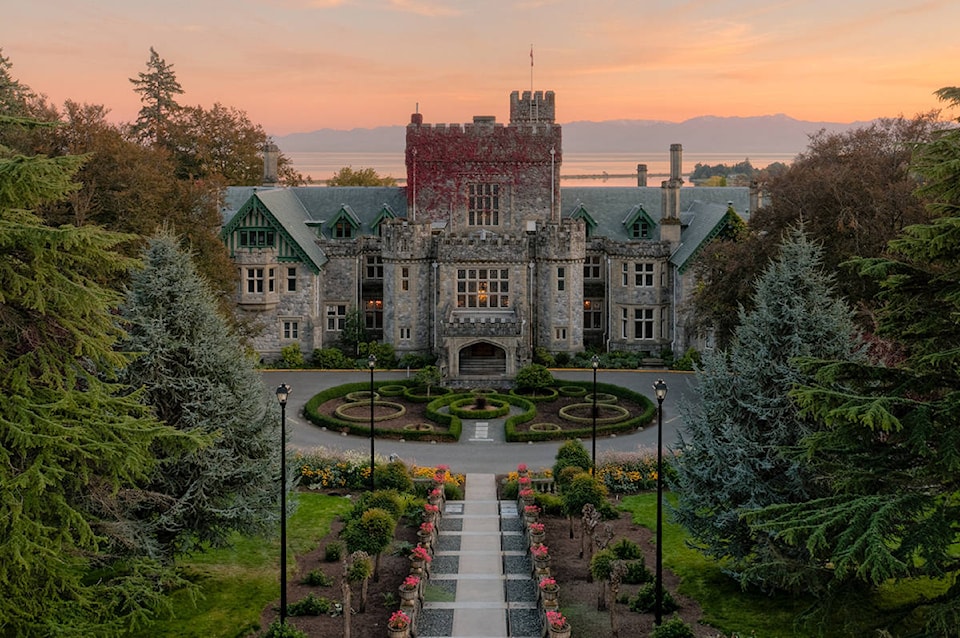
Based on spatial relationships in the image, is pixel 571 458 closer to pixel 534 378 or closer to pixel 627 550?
pixel 627 550

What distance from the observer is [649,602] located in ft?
63.5

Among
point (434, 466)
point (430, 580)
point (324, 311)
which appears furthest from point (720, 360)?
point (324, 311)

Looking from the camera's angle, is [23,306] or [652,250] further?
[652,250]

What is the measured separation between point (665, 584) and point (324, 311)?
1385 inches

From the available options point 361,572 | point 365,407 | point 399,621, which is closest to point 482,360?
point 365,407

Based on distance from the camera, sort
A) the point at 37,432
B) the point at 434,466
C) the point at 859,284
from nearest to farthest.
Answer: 1. the point at 37,432
2. the point at 859,284
3. the point at 434,466

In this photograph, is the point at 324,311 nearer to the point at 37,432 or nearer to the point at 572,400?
the point at 572,400

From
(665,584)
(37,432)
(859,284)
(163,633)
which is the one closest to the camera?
(37,432)

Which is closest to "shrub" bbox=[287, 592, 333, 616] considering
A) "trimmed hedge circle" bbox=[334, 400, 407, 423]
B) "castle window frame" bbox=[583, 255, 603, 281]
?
"trimmed hedge circle" bbox=[334, 400, 407, 423]

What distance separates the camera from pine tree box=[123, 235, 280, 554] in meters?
18.9

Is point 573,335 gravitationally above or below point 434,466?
above

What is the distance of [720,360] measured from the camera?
19.5m

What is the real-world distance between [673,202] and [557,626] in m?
39.1

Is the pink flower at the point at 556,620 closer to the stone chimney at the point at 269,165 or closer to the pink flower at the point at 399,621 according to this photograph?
the pink flower at the point at 399,621
